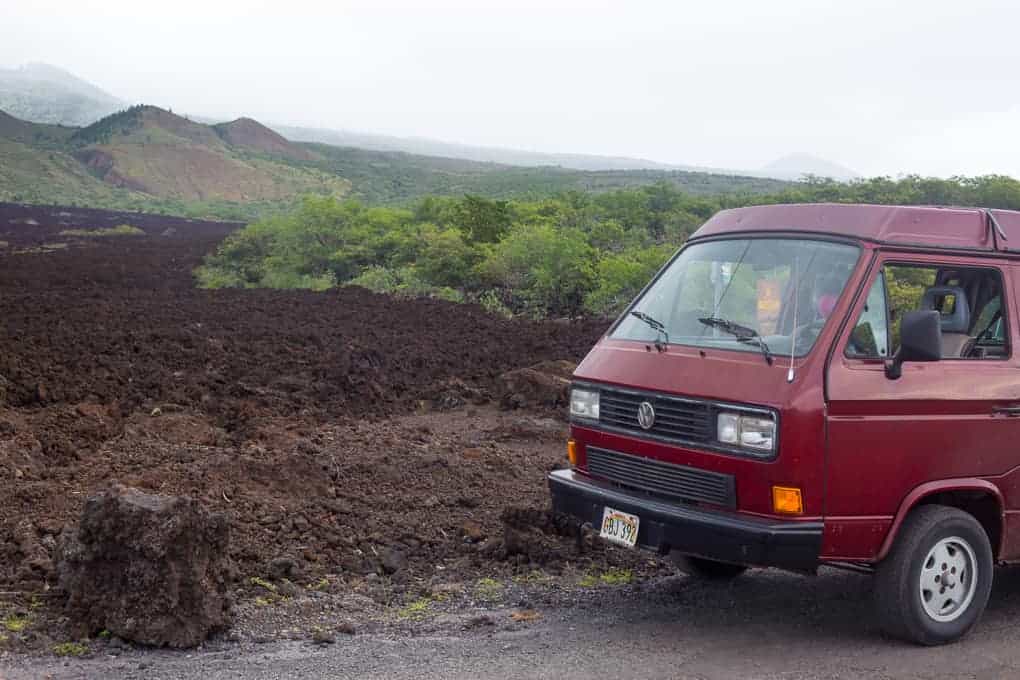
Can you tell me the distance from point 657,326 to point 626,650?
5.91ft

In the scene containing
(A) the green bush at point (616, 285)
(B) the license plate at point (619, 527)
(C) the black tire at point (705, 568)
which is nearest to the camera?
(B) the license plate at point (619, 527)

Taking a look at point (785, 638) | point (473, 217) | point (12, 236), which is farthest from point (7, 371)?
point (12, 236)

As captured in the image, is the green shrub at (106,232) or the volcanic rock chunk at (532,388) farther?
the green shrub at (106,232)

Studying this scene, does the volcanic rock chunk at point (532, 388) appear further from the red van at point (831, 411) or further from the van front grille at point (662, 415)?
the van front grille at point (662, 415)

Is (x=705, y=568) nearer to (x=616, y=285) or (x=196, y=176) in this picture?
(x=616, y=285)

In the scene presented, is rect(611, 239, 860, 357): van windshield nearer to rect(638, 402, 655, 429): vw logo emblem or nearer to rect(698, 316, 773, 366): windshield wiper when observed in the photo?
rect(698, 316, 773, 366): windshield wiper

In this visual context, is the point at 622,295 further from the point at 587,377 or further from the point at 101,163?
the point at 101,163

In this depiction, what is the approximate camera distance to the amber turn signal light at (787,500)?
207 inches

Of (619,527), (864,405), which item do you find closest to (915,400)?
(864,405)

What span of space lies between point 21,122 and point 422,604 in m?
117

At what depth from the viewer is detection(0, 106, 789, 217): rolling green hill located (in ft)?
276

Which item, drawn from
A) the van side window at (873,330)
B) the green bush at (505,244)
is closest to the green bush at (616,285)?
the green bush at (505,244)

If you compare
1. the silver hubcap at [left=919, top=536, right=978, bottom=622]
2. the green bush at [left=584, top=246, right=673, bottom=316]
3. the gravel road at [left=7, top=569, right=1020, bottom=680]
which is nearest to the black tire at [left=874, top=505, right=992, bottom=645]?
the silver hubcap at [left=919, top=536, right=978, bottom=622]

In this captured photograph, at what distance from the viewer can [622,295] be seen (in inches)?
906
